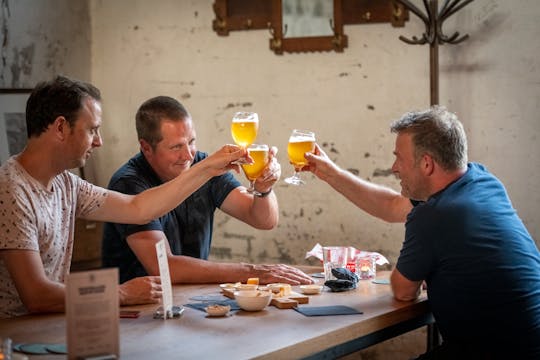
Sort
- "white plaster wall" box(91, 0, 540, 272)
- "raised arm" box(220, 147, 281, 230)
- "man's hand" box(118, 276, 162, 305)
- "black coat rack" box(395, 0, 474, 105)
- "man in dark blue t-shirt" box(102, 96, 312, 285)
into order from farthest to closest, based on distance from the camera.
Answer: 1. "white plaster wall" box(91, 0, 540, 272)
2. "black coat rack" box(395, 0, 474, 105)
3. "raised arm" box(220, 147, 281, 230)
4. "man in dark blue t-shirt" box(102, 96, 312, 285)
5. "man's hand" box(118, 276, 162, 305)

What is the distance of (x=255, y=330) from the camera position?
8.22ft

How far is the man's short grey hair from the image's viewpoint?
301cm

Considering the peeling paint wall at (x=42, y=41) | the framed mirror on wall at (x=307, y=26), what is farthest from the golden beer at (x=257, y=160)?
the peeling paint wall at (x=42, y=41)

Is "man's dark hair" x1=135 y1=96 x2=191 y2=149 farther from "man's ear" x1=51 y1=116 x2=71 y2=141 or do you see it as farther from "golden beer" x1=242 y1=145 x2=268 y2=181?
"man's ear" x1=51 y1=116 x2=71 y2=141

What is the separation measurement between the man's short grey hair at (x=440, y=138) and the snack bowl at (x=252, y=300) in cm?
76

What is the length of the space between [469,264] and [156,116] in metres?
1.61

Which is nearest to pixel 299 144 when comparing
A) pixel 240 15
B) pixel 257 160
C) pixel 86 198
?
pixel 257 160

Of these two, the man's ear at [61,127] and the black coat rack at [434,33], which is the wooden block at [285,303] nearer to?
the man's ear at [61,127]

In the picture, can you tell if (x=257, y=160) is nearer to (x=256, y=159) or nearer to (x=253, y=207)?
(x=256, y=159)

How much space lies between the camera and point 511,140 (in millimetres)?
4547

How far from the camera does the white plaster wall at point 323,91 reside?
453 cm

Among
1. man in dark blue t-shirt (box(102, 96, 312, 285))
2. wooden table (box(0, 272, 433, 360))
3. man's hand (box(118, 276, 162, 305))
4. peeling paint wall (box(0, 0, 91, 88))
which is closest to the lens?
wooden table (box(0, 272, 433, 360))

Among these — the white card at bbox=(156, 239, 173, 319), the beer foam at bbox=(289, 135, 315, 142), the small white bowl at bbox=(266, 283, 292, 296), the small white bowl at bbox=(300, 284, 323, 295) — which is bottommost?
the small white bowl at bbox=(300, 284, 323, 295)

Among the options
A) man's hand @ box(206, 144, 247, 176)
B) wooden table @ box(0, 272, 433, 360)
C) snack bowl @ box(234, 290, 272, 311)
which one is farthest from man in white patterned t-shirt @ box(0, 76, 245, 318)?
snack bowl @ box(234, 290, 272, 311)
